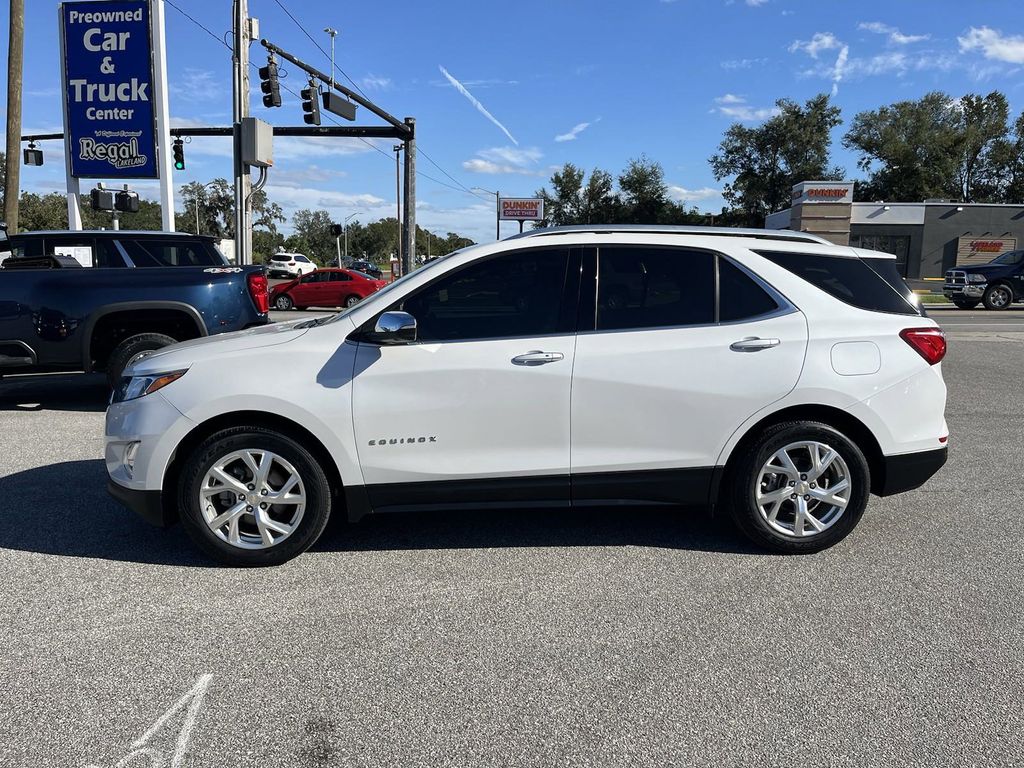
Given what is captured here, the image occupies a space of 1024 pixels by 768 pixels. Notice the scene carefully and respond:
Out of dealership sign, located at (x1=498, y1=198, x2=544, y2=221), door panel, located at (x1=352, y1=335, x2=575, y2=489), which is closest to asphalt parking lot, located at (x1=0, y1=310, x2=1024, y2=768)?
door panel, located at (x1=352, y1=335, x2=575, y2=489)

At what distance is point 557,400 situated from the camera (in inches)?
152

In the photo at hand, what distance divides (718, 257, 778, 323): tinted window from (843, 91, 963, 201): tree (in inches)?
2981

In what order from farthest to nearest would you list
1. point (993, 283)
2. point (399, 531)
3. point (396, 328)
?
point (993, 283) → point (399, 531) → point (396, 328)

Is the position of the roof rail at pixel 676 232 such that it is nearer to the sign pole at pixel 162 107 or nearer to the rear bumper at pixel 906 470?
the rear bumper at pixel 906 470

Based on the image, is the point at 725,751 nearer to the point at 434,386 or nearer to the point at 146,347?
the point at 434,386

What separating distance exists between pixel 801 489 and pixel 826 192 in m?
31.2

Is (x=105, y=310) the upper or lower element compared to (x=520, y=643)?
upper

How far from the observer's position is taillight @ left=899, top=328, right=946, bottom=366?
13.4ft

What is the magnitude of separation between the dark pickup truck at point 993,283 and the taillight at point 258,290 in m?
21.9

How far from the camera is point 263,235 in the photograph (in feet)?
345

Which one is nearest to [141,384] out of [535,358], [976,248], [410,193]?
[535,358]

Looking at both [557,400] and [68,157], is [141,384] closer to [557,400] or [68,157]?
[557,400]

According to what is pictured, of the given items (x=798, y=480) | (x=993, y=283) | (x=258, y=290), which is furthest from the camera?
(x=993, y=283)

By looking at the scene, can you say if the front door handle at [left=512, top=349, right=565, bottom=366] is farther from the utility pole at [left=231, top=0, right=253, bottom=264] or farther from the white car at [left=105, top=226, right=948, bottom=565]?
the utility pole at [left=231, top=0, right=253, bottom=264]
